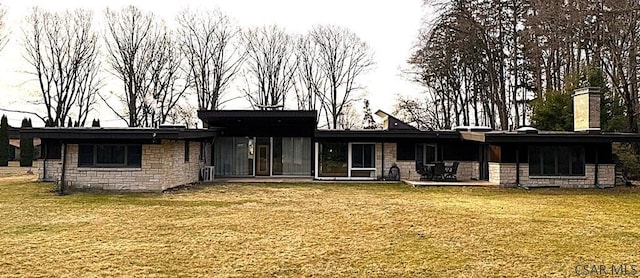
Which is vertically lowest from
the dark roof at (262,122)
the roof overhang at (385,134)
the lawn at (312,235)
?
the lawn at (312,235)

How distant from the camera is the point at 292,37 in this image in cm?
3434

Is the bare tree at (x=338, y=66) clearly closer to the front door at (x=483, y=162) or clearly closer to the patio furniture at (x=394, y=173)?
the patio furniture at (x=394, y=173)

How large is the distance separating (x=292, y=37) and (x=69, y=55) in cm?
1344

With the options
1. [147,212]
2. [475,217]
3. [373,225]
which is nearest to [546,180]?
[475,217]

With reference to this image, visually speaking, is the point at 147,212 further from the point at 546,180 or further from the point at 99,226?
the point at 546,180

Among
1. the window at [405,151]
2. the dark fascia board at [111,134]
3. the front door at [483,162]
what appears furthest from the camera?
the window at [405,151]

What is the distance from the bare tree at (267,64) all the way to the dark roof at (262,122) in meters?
12.0

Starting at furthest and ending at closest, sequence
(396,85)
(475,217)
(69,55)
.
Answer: (396,85) → (69,55) → (475,217)

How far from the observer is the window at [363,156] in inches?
812

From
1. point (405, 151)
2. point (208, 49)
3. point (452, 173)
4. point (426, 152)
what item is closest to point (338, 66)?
point (208, 49)

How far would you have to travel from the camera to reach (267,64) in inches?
1331

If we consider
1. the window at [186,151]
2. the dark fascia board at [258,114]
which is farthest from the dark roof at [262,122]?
the window at [186,151]

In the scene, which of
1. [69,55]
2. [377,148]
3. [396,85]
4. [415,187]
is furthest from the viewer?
[396,85]

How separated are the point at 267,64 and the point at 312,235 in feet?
88.1
